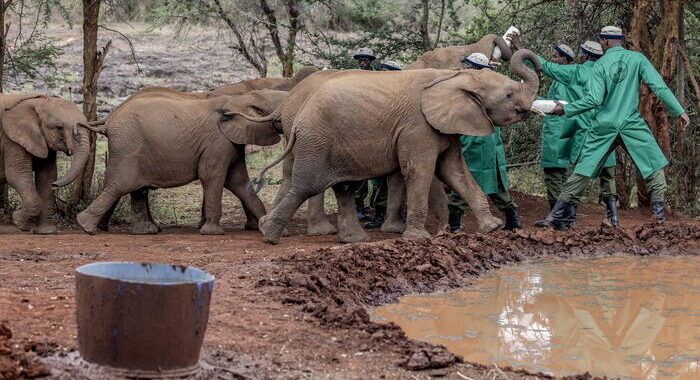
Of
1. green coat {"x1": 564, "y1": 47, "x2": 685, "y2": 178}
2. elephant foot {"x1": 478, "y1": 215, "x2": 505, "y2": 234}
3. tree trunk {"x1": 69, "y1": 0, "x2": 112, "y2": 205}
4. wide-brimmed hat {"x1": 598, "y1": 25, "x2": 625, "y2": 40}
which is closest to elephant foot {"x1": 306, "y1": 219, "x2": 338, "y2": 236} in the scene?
elephant foot {"x1": 478, "y1": 215, "x2": 505, "y2": 234}

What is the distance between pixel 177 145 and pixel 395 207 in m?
2.61

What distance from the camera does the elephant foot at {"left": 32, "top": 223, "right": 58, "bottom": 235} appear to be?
12.5m

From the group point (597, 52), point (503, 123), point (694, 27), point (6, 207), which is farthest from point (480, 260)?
point (694, 27)

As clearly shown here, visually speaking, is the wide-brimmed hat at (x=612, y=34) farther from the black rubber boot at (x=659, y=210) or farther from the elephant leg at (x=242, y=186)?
the elephant leg at (x=242, y=186)

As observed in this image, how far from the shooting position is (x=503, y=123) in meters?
11.2

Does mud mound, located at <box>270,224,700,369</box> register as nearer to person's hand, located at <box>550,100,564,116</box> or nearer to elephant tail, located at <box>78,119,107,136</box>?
person's hand, located at <box>550,100,564,116</box>

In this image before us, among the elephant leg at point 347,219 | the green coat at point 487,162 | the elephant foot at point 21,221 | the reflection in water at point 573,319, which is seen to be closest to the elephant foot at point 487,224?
the green coat at point 487,162

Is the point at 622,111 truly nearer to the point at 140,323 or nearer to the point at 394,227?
the point at 394,227

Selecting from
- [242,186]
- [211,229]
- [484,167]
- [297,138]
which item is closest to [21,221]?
[211,229]

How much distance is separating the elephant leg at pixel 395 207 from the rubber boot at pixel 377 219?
1285mm

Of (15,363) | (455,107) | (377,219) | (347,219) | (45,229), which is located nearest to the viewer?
(15,363)

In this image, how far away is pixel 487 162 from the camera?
39.4 ft

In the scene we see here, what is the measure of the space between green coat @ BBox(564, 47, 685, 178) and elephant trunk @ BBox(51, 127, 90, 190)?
5.37 m

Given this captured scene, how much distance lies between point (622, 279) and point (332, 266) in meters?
2.62
